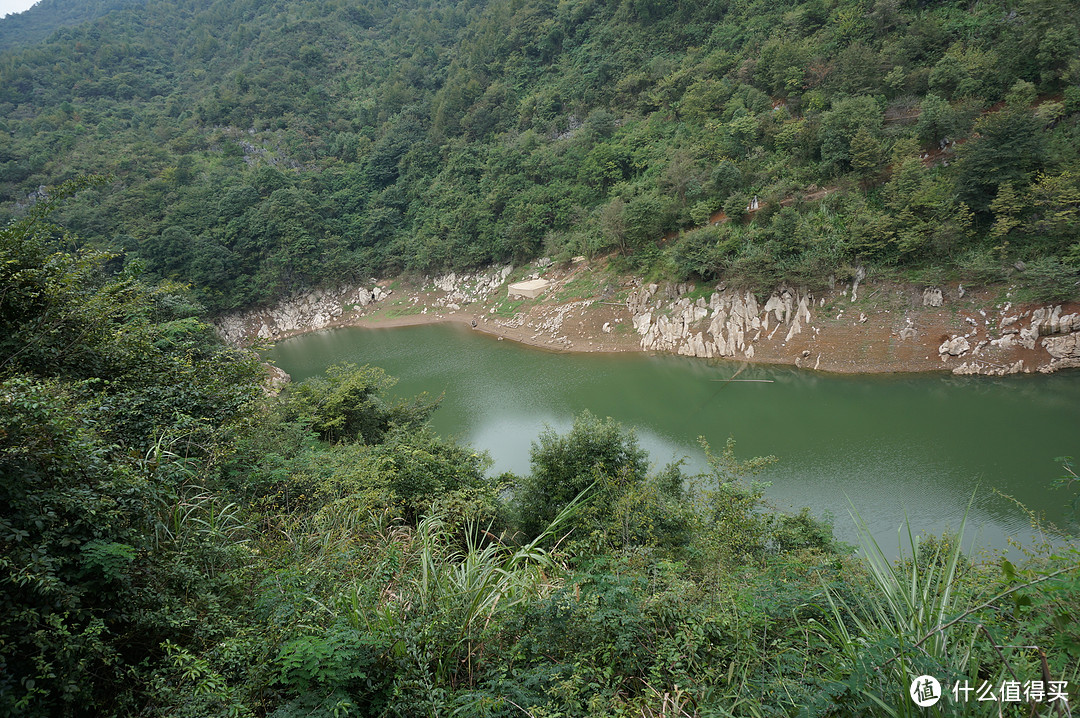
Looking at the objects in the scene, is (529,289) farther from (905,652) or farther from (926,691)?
(926,691)

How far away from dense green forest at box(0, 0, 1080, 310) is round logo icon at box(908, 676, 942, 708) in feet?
30.6

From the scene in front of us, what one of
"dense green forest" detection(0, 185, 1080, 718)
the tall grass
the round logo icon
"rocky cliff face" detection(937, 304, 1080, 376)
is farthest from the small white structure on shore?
the round logo icon

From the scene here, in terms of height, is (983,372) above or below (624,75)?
below

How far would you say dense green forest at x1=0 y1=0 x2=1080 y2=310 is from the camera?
14.6 meters

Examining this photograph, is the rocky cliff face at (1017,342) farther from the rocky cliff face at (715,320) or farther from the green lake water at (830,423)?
the rocky cliff face at (715,320)

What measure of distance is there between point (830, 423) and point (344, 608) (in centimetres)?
1235

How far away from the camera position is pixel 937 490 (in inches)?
346

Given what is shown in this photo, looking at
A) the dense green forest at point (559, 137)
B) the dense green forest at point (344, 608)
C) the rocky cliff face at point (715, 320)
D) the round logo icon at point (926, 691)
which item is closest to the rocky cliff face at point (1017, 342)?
the dense green forest at point (559, 137)

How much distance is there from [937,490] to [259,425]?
11398 millimetres

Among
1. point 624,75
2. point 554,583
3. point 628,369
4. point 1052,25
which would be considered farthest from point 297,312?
point 1052,25

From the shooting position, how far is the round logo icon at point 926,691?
1.75m

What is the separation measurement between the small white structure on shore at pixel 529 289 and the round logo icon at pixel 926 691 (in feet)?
74.4

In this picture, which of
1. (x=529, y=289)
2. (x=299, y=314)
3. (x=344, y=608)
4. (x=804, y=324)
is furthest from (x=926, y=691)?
(x=299, y=314)

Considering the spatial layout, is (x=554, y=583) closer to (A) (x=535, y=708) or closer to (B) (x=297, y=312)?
(A) (x=535, y=708)
